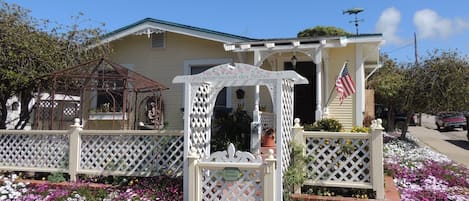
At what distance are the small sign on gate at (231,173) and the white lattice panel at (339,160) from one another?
1.18 meters

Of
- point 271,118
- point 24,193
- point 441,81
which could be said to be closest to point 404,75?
point 441,81

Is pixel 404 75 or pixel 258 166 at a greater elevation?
pixel 404 75

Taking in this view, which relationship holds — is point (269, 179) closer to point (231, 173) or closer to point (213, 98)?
point (231, 173)

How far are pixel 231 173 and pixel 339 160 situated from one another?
1.61 meters

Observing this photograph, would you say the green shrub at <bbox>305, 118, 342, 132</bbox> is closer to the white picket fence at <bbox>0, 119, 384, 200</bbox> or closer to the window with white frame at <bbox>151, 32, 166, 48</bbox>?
the white picket fence at <bbox>0, 119, 384, 200</bbox>

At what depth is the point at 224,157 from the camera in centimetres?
508

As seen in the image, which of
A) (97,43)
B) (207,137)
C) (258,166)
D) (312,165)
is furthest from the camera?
(97,43)

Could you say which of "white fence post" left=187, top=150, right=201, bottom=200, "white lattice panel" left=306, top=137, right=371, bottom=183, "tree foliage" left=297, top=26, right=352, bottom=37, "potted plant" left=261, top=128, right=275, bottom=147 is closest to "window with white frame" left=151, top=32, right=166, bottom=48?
"potted plant" left=261, top=128, right=275, bottom=147

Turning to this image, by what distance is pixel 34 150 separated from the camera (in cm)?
678

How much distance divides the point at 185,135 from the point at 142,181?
123 cm

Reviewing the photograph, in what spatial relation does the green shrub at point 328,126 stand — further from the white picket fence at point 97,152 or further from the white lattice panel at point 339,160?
the white picket fence at point 97,152

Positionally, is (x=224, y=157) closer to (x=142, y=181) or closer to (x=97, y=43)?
(x=142, y=181)

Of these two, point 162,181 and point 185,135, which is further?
point 162,181

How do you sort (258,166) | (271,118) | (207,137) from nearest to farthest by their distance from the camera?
(258,166) < (207,137) < (271,118)
